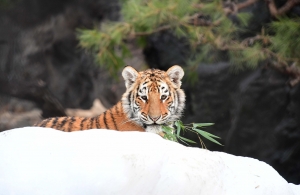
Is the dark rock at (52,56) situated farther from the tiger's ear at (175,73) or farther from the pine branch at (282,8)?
the tiger's ear at (175,73)

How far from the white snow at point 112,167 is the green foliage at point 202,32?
2.25 metres

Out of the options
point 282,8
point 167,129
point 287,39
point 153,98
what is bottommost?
point 167,129

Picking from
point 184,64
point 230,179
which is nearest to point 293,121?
point 184,64

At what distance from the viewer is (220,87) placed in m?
6.04

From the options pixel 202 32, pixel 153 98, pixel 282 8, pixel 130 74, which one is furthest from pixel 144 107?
pixel 282 8

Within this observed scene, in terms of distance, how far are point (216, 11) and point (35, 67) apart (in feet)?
8.75

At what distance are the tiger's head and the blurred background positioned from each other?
0.97 metres

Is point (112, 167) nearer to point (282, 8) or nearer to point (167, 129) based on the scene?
point (167, 129)

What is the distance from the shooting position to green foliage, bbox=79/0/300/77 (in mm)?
4684

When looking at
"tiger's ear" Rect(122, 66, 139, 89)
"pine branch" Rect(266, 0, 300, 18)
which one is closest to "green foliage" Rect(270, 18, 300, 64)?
"pine branch" Rect(266, 0, 300, 18)

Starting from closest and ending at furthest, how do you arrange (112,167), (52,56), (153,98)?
1. (112,167)
2. (153,98)
3. (52,56)

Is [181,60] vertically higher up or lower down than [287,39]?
lower down

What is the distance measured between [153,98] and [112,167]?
53.8 inches

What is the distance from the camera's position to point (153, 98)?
3.70m
